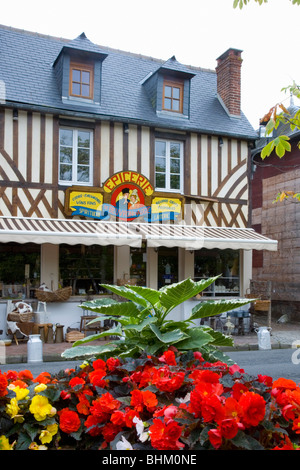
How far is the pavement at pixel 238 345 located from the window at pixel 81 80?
616 centimetres

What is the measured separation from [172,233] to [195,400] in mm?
9758

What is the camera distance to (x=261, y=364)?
7.78 metres

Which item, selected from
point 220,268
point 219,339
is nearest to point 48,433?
point 219,339

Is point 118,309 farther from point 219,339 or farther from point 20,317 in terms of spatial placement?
point 20,317

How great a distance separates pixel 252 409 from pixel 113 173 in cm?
1047

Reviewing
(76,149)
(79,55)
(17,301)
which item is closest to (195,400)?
(17,301)

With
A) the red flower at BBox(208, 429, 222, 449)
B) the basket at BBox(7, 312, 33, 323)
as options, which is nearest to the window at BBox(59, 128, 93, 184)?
the basket at BBox(7, 312, 33, 323)

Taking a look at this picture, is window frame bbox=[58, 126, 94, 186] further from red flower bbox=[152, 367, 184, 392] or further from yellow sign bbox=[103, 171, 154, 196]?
red flower bbox=[152, 367, 184, 392]

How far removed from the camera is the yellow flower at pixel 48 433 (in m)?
1.76

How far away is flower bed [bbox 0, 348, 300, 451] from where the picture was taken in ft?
5.02

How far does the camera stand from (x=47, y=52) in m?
13.0

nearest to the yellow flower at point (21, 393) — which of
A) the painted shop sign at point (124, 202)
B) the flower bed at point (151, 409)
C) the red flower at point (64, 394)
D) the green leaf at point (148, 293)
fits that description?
the flower bed at point (151, 409)

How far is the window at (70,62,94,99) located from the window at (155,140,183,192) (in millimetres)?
2199
